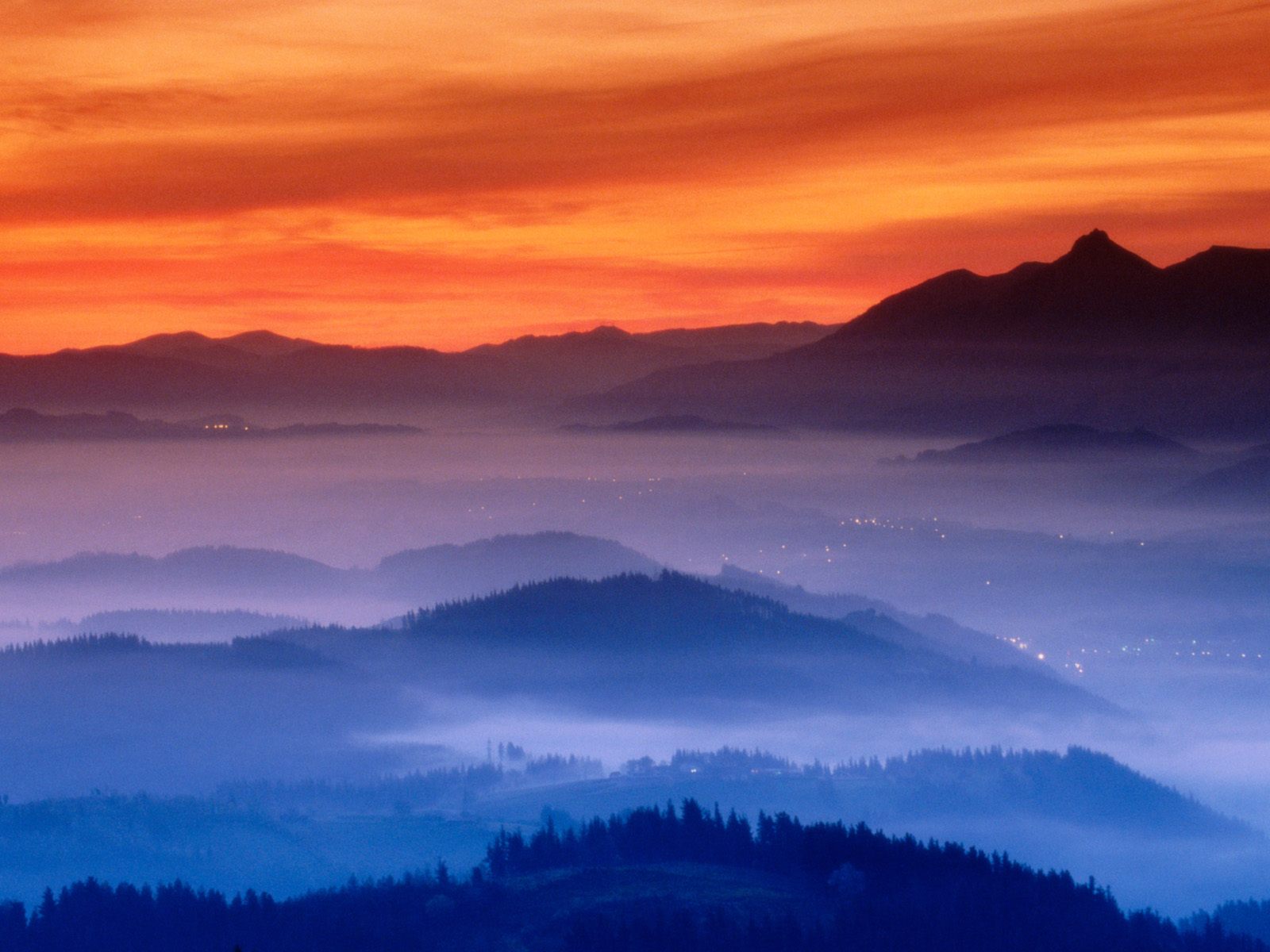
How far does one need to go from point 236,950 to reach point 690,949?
104m

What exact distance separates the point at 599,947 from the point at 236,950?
10251 centimetres

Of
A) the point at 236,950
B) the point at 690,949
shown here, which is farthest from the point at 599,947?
the point at 236,950

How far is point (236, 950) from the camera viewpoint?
101625 millimetres

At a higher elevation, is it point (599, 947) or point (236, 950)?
point (236, 950)

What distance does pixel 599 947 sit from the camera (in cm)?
19988

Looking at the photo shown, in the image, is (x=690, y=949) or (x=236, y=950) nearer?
(x=236, y=950)

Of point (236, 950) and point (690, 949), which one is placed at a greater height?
point (236, 950)

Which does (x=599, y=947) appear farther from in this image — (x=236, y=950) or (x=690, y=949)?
(x=236, y=950)

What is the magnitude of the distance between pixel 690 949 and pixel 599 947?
940cm

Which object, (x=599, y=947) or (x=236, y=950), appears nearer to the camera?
(x=236, y=950)

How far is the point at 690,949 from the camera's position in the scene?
19900 cm
